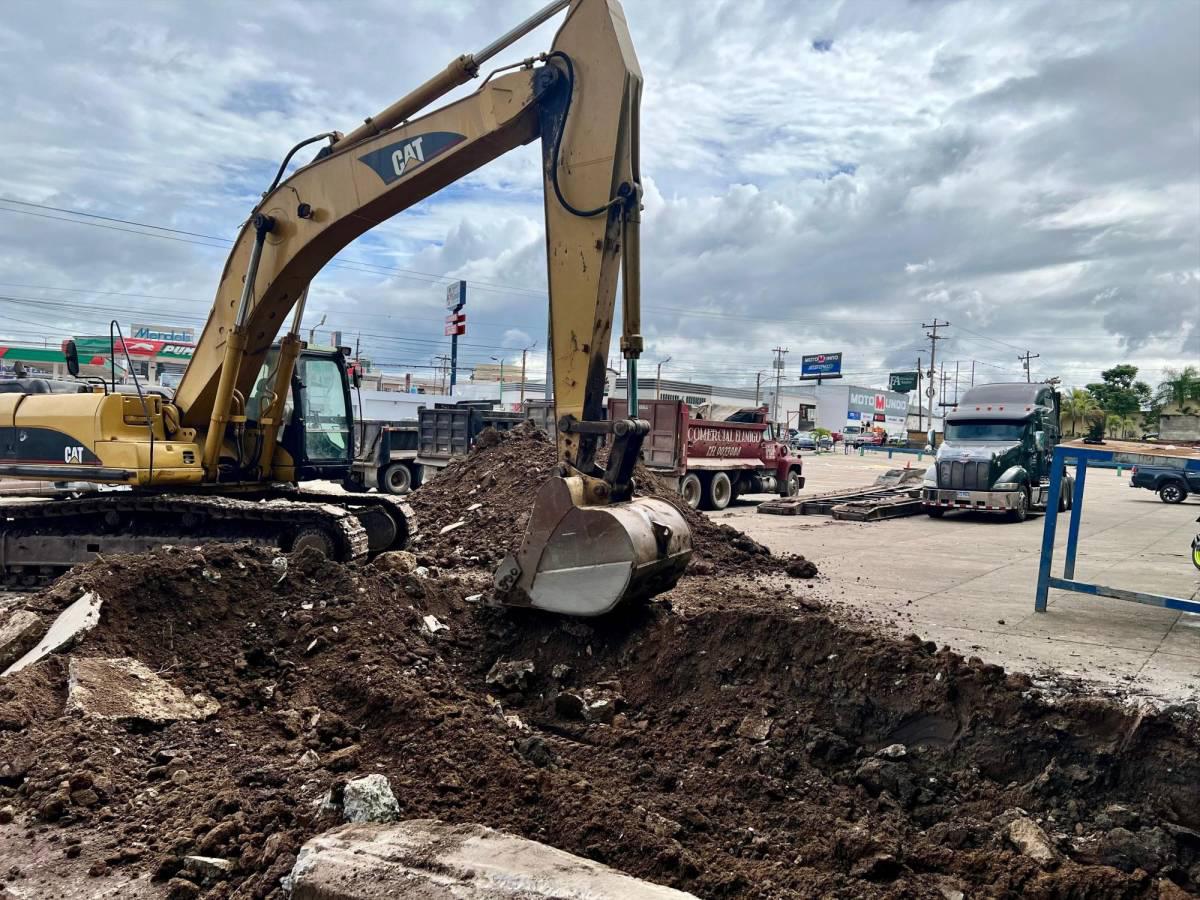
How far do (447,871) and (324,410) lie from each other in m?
6.96

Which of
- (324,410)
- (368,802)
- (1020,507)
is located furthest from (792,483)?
(368,802)

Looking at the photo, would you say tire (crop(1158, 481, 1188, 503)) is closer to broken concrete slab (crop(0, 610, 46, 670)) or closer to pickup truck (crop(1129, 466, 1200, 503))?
pickup truck (crop(1129, 466, 1200, 503))

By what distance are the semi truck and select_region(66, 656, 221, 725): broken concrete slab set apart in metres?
15.6

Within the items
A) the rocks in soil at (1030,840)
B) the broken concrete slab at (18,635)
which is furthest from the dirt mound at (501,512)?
the rocks in soil at (1030,840)

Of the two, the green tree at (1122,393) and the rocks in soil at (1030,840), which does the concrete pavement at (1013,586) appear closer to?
the rocks in soil at (1030,840)

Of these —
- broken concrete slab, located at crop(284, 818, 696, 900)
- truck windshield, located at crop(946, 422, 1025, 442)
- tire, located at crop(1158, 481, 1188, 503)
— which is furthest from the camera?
tire, located at crop(1158, 481, 1188, 503)

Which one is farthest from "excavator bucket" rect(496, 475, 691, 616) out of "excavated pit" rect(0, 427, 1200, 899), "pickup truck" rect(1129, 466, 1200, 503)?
"pickup truck" rect(1129, 466, 1200, 503)

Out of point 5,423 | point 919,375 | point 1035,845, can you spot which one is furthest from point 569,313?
point 919,375

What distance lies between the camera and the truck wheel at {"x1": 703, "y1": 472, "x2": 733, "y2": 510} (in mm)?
18172

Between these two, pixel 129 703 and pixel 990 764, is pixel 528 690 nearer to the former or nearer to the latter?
pixel 129 703

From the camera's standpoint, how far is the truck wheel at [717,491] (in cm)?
1817

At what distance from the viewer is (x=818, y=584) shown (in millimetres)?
9359

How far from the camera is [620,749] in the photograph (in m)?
4.37

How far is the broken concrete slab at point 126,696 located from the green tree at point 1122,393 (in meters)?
70.6
